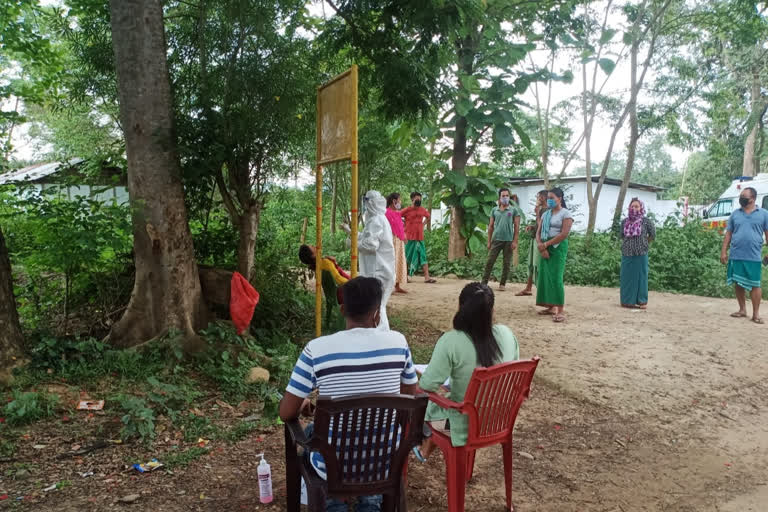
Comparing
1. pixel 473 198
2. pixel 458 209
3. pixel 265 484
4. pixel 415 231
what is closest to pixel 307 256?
pixel 265 484

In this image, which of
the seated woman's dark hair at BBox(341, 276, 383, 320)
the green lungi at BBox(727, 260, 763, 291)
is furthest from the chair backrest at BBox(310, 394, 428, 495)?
the green lungi at BBox(727, 260, 763, 291)

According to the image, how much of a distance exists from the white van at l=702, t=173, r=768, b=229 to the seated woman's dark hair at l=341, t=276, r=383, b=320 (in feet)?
47.2

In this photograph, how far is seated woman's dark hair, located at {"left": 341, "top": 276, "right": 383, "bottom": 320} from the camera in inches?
93.8

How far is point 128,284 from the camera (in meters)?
5.41

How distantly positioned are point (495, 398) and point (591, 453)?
4.82ft

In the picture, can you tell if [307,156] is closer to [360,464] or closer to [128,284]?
[128,284]

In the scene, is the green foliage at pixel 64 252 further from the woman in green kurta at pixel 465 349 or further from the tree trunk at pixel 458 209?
the tree trunk at pixel 458 209

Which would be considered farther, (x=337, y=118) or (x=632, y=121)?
(x=632, y=121)

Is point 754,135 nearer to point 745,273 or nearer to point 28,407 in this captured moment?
point 745,273

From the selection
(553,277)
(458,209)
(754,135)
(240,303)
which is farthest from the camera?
(754,135)

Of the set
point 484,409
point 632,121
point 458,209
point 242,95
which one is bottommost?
point 484,409

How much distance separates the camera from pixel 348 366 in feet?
7.41

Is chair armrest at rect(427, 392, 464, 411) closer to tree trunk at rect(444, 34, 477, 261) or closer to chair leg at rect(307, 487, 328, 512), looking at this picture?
chair leg at rect(307, 487, 328, 512)

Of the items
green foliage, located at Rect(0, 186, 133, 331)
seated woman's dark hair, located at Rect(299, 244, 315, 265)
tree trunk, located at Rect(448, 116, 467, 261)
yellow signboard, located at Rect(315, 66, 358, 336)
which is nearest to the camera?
yellow signboard, located at Rect(315, 66, 358, 336)
